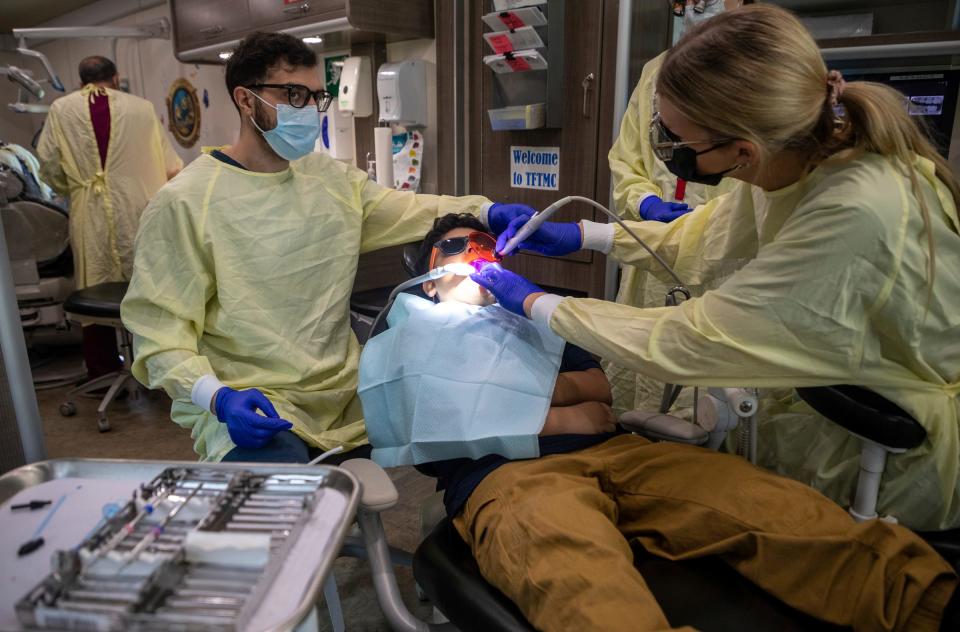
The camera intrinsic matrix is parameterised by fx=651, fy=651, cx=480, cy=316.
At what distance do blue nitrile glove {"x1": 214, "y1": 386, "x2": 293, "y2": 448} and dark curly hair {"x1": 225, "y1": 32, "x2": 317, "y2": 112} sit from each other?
77 cm

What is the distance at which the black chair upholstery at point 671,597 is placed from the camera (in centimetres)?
100

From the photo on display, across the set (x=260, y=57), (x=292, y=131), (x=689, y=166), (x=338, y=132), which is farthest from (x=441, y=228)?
(x=338, y=132)

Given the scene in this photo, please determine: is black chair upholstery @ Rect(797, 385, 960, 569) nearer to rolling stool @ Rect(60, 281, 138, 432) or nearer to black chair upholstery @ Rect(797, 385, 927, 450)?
black chair upholstery @ Rect(797, 385, 927, 450)

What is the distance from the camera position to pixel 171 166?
3.87 metres

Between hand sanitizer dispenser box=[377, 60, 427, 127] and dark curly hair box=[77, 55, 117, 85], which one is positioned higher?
dark curly hair box=[77, 55, 117, 85]

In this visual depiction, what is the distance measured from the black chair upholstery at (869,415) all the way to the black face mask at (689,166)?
42 cm

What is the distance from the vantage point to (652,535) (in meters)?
1.20

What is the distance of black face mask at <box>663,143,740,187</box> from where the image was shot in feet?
3.86

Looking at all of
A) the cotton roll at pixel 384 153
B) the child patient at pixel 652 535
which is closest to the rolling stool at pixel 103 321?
the cotton roll at pixel 384 153

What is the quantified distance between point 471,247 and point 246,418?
67 cm

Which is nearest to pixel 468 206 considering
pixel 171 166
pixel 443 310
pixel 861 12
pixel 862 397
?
pixel 443 310

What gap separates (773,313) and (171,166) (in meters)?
3.75

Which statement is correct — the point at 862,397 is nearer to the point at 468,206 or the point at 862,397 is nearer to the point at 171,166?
the point at 468,206

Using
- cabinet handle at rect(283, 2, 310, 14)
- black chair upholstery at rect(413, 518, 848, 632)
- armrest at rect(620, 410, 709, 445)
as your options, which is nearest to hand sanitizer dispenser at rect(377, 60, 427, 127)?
cabinet handle at rect(283, 2, 310, 14)
